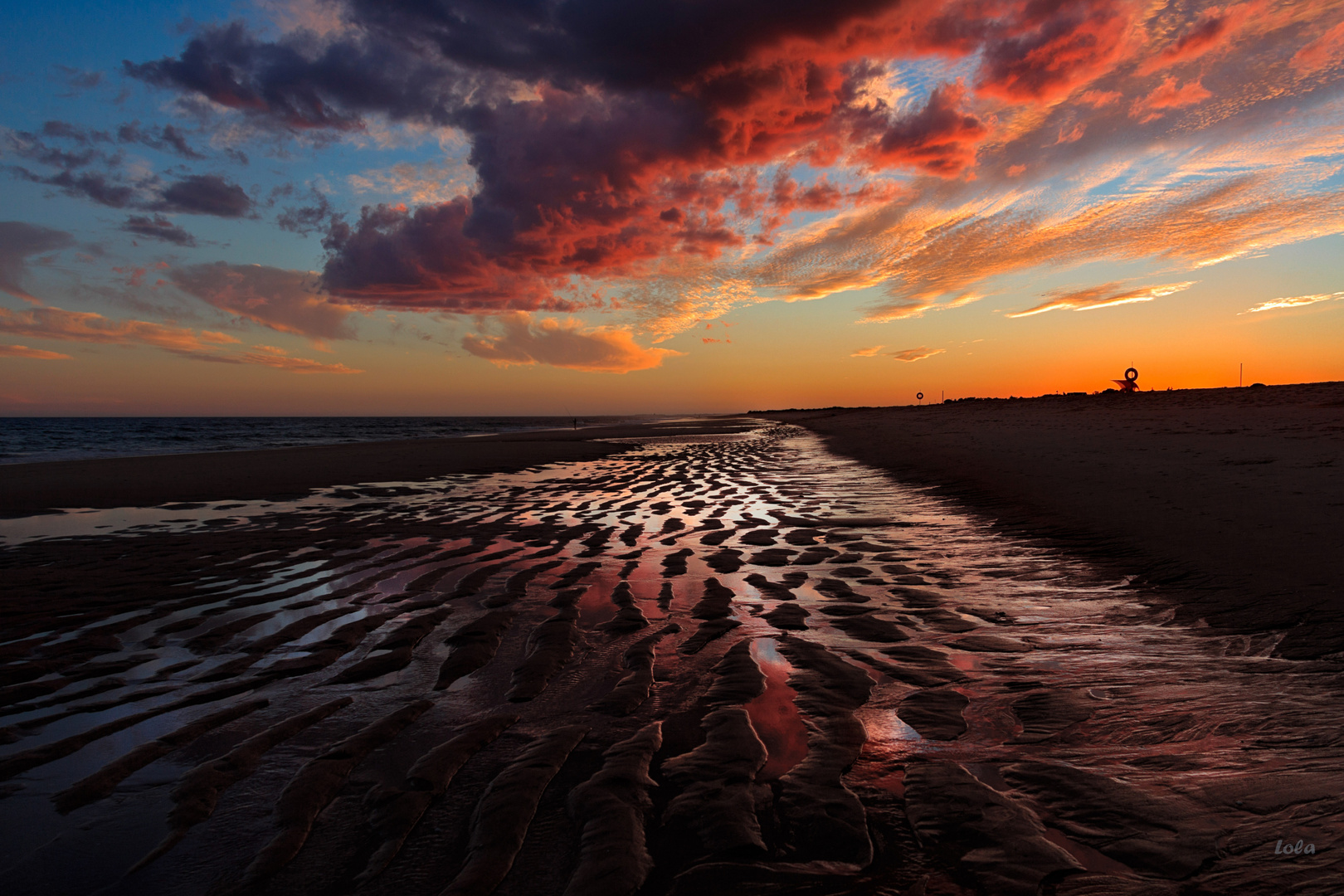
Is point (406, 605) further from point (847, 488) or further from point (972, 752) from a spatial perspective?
point (847, 488)

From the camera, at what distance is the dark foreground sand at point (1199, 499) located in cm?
445

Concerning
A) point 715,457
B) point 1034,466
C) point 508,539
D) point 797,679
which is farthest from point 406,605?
point 715,457

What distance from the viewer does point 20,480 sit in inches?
616

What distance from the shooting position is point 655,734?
3.03 metres

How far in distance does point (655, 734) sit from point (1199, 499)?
8.15m

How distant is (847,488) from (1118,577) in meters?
6.84

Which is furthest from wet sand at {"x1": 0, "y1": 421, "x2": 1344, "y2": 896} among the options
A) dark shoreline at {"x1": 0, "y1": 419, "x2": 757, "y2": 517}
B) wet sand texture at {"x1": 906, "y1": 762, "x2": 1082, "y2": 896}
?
dark shoreline at {"x1": 0, "y1": 419, "x2": 757, "y2": 517}

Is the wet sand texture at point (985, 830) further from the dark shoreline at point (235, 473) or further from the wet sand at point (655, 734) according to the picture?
the dark shoreline at point (235, 473)

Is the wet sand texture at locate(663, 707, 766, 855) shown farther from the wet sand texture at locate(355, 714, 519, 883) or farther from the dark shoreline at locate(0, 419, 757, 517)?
the dark shoreline at locate(0, 419, 757, 517)

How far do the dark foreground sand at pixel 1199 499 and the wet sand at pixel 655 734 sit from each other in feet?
1.69

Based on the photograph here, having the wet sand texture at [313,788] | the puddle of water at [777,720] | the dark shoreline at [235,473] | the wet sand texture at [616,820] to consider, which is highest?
the dark shoreline at [235,473]

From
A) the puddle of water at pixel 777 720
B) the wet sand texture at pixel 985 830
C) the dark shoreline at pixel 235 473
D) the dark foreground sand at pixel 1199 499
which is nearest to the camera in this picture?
the wet sand texture at pixel 985 830

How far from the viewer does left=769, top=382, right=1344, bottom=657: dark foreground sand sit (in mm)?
4453

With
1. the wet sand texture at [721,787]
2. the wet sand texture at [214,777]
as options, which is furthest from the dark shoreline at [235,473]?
the wet sand texture at [721,787]
